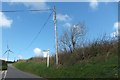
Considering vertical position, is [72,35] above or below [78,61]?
above

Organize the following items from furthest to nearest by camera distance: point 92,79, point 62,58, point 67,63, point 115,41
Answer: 1. point 62,58
2. point 67,63
3. point 115,41
4. point 92,79

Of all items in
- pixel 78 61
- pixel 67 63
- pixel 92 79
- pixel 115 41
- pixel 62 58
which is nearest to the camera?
pixel 92 79

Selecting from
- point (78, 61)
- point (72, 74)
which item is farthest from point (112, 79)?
point (78, 61)

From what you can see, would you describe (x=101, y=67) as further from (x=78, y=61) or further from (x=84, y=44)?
(x=84, y=44)

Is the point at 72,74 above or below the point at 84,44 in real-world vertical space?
below

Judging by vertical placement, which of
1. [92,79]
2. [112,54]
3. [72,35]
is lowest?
[92,79]

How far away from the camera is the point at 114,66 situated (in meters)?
22.3

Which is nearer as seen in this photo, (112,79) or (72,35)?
(112,79)

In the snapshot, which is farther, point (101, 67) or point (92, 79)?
point (101, 67)

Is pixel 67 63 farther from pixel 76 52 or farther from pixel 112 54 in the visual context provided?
pixel 112 54

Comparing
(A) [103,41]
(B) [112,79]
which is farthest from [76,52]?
(B) [112,79]

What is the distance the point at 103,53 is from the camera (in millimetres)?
29422

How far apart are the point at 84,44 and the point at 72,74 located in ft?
29.3

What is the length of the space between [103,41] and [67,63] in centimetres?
489
